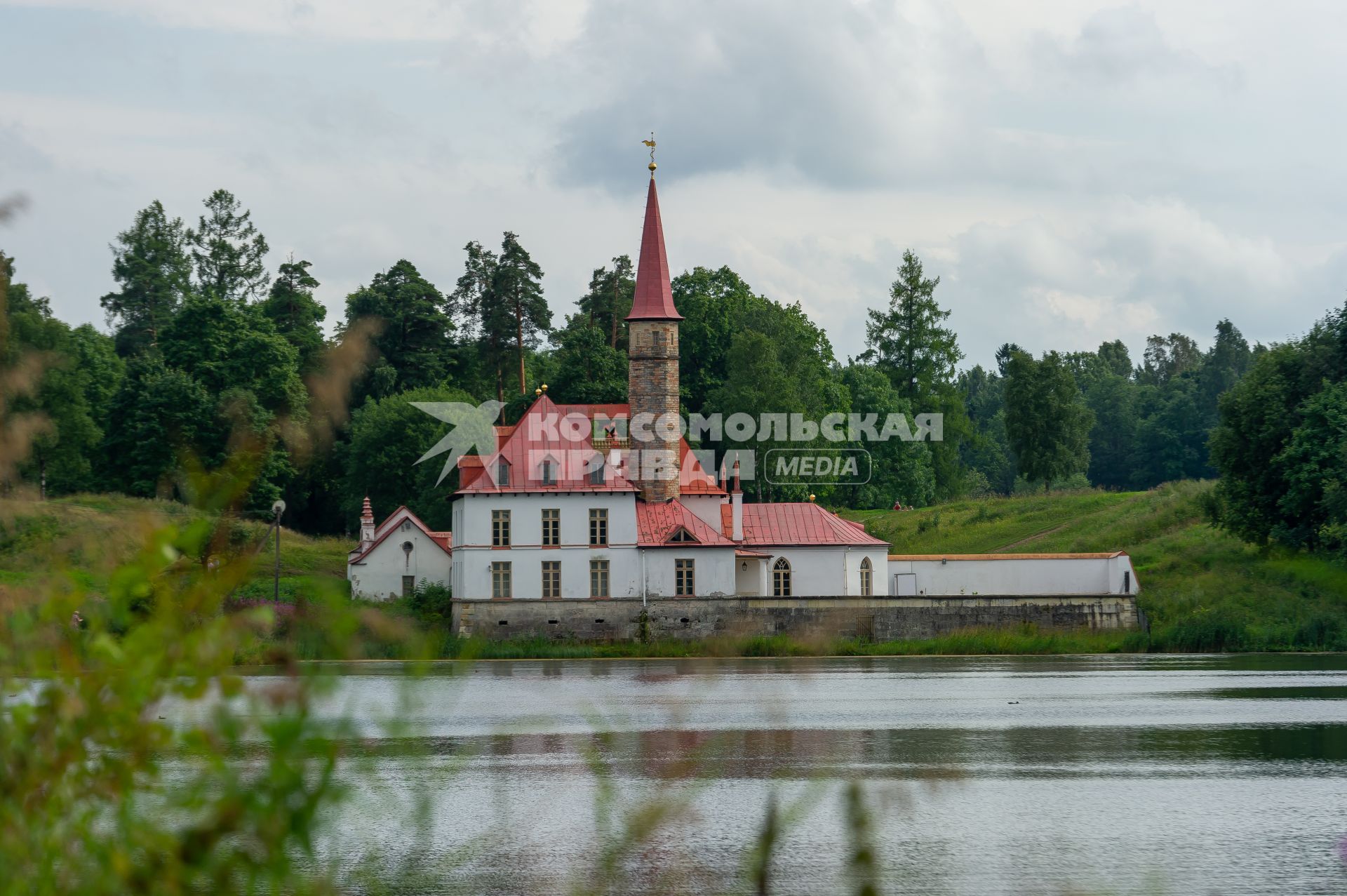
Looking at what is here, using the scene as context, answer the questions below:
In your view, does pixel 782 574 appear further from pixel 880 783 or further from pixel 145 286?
pixel 145 286

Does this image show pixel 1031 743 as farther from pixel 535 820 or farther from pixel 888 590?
pixel 888 590

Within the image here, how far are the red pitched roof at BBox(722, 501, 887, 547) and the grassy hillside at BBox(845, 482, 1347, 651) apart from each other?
10.2 metres

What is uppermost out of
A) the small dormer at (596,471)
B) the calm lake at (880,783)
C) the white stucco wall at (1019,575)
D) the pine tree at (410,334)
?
the pine tree at (410,334)

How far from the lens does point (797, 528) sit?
5522cm

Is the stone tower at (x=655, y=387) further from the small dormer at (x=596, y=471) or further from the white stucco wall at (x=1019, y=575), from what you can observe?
the white stucco wall at (x=1019, y=575)

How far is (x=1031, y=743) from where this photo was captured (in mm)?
25109

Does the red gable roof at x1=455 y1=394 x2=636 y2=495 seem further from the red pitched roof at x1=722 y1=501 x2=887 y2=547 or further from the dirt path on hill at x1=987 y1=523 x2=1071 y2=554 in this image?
the dirt path on hill at x1=987 y1=523 x2=1071 y2=554

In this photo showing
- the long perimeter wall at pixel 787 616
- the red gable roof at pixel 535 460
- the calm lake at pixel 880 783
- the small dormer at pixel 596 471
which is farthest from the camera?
the small dormer at pixel 596 471

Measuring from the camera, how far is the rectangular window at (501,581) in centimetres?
5309

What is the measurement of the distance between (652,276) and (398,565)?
14527 millimetres

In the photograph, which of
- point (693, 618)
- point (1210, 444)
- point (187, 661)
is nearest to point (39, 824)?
point (187, 661)

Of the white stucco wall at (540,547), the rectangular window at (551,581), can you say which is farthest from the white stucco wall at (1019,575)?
the rectangular window at (551,581)

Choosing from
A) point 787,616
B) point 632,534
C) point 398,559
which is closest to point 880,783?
point 787,616

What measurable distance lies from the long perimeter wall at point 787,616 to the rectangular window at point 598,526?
2.15 meters
